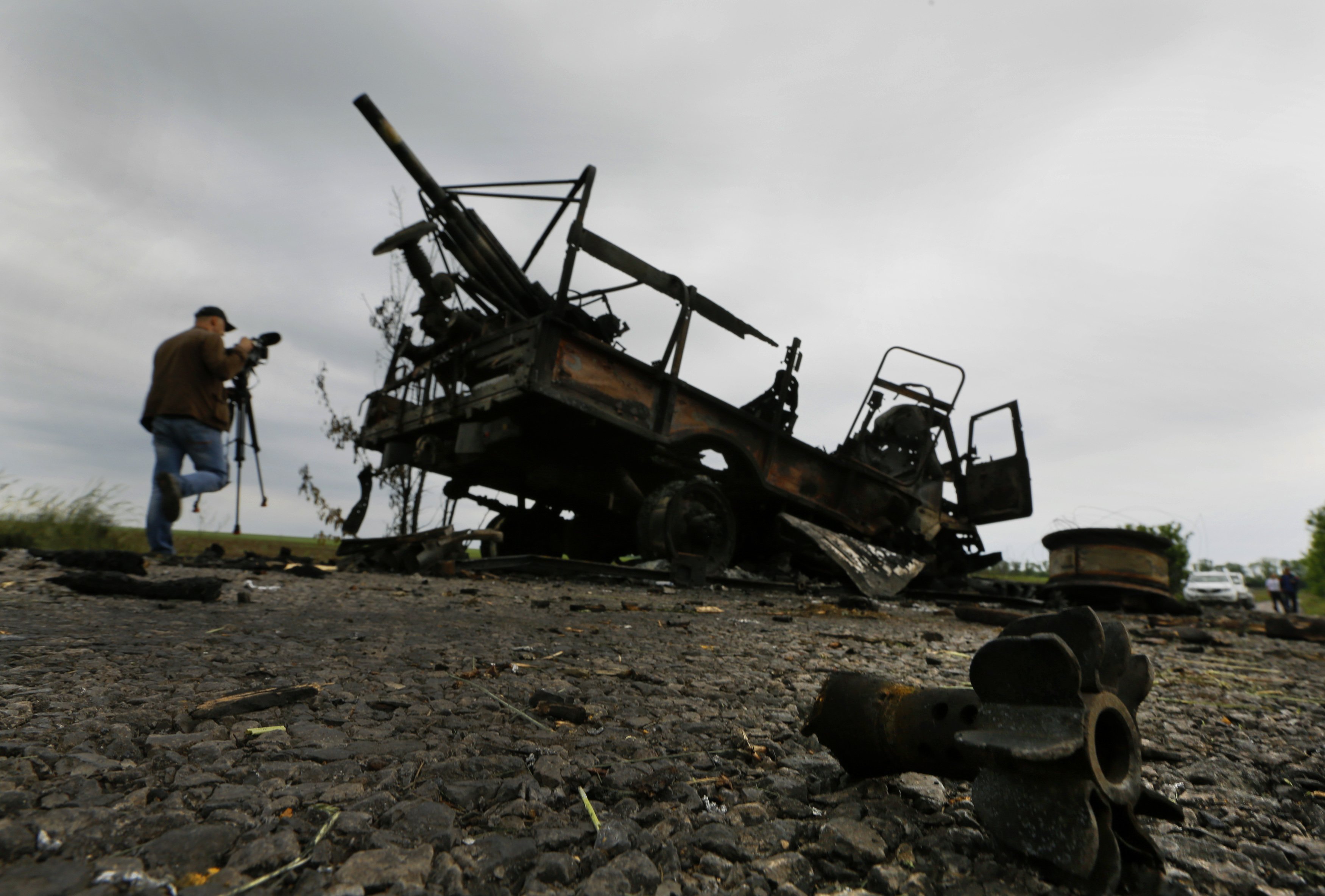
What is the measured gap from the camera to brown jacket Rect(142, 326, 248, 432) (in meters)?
6.67

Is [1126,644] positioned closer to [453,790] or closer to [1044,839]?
[1044,839]

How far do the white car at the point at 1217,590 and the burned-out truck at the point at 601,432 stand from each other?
1848 cm

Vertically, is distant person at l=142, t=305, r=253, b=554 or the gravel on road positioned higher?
distant person at l=142, t=305, r=253, b=554

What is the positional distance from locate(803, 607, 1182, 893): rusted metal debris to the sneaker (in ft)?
24.0

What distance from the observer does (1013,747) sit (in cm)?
85

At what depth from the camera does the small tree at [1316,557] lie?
1391 inches

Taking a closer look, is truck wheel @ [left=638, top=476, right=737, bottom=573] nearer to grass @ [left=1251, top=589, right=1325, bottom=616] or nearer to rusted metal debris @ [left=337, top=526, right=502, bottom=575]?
rusted metal debris @ [left=337, top=526, right=502, bottom=575]

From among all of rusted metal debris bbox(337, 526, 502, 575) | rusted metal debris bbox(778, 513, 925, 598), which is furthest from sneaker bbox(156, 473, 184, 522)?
rusted metal debris bbox(778, 513, 925, 598)

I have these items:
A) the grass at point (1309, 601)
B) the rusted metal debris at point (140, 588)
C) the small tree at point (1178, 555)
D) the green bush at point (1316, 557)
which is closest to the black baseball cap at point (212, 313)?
the rusted metal debris at point (140, 588)

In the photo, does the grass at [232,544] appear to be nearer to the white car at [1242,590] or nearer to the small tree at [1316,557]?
the white car at [1242,590]

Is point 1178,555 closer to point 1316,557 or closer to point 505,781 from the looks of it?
point 1316,557

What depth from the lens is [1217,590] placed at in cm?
2342

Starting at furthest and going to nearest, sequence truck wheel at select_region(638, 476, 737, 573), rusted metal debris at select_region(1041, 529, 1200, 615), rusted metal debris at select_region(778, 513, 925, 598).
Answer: rusted metal debris at select_region(1041, 529, 1200, 615) → rusted metal debris at select_region(778, 513, 925, 598) → truck wheel at select_region(638, 476, 737, 573)

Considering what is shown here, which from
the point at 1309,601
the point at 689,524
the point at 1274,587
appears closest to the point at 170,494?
the point at 689,524
